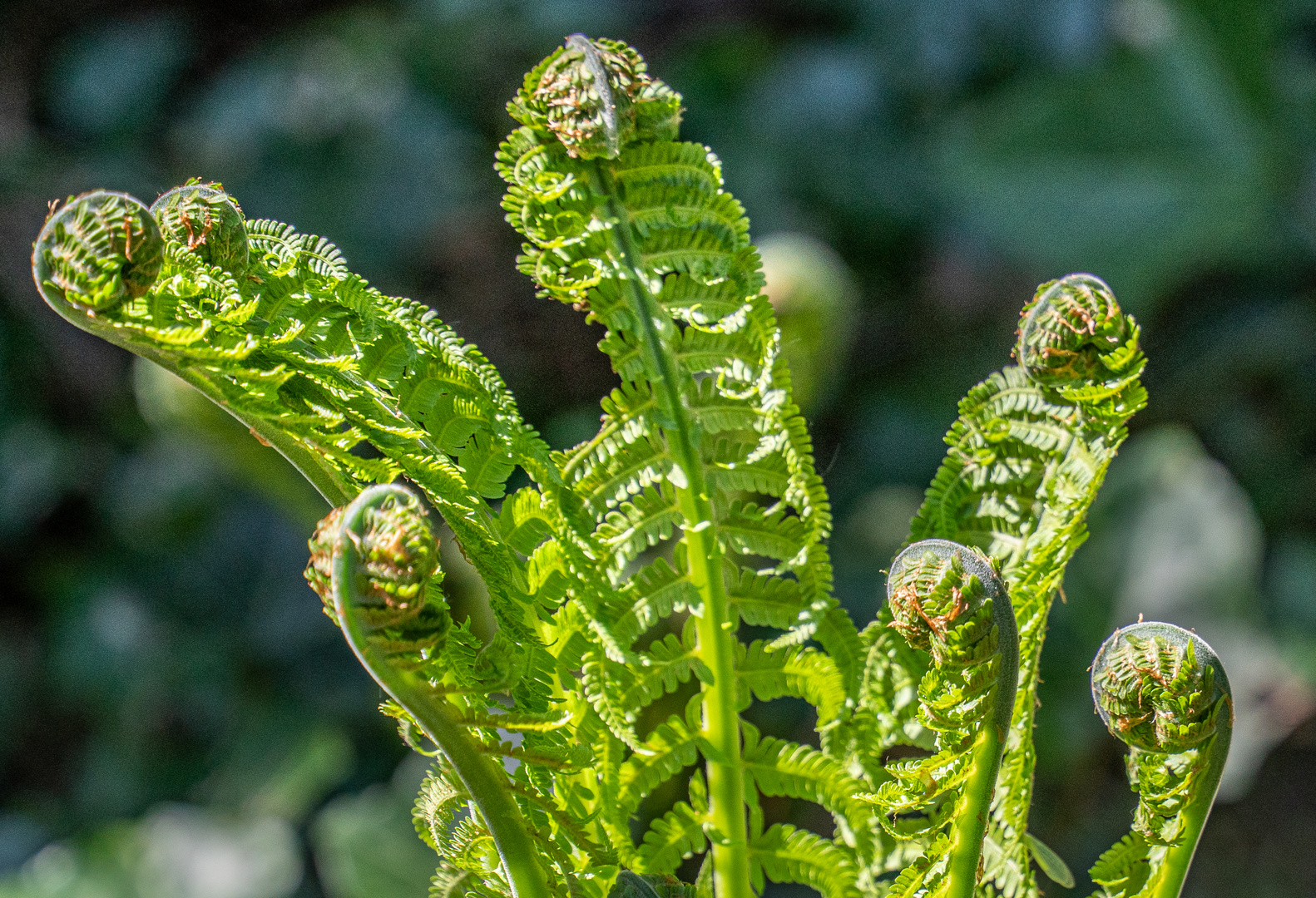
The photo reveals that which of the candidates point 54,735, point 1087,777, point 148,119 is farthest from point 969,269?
point 54,735

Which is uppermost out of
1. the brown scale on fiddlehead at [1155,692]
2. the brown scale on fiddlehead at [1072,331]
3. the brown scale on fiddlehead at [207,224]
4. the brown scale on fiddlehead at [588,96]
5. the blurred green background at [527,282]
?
the brown scale on fiddlehead at [588,96]

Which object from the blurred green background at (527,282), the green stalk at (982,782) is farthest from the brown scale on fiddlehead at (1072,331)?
the blurred green background at (527,282)

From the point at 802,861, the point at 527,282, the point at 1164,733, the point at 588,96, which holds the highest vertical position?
the point at 588,96

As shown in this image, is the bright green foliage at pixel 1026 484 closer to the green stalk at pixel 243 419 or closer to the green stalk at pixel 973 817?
the green stalk at pixel 973 817

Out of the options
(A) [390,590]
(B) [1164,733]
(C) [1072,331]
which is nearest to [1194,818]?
(B) [1164,733]

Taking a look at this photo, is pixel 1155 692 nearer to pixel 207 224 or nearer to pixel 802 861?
pixel 802 861

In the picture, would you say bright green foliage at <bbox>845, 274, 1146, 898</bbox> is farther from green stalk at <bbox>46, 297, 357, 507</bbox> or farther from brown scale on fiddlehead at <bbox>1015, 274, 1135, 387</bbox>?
green stalk at <bbox>46, 297, 357, 507</bbox>
